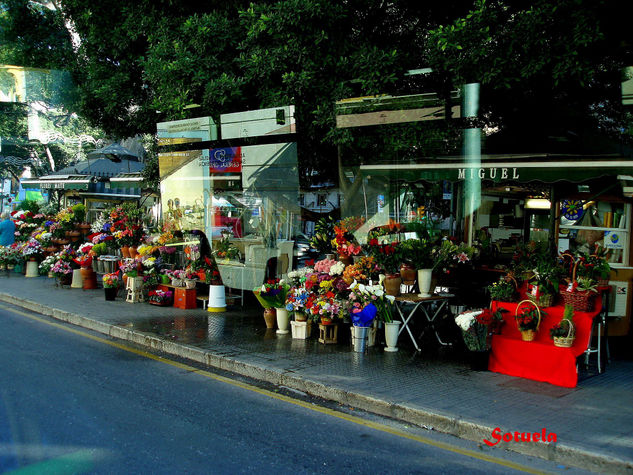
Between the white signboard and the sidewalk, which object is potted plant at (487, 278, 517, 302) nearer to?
the sidewalk

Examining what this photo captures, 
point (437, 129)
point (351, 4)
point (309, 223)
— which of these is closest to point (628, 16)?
point (437, 129)

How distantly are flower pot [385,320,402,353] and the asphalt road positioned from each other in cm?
209

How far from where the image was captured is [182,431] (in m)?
5.04

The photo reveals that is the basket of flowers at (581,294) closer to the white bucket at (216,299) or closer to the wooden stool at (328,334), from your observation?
the wooden stool at (328,334)

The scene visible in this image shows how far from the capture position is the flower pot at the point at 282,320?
897 cm

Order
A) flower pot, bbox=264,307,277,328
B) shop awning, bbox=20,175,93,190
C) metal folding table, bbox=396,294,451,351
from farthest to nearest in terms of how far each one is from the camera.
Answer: shop awning, bbox=20,175,93,190 → flower pot, bbox=264,307,277,328 → metal folding table, bbox=396,294,451,351

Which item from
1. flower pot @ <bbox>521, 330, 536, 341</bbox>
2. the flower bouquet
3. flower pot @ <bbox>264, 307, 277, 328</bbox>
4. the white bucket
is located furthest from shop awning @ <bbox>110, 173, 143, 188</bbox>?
flower pot @ <bbox>521, 330, 536, 341</bbox>

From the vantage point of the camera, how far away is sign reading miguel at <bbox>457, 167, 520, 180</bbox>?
876 cm

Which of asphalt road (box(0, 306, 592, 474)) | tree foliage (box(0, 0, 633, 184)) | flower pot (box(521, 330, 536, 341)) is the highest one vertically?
tree foliage (box(0, 0, 633, 184))

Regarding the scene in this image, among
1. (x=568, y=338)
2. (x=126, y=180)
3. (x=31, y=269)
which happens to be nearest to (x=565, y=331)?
(x=568, y=338)

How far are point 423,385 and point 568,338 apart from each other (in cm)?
166

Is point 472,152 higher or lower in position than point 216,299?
higher

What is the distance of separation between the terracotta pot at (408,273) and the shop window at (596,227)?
9.42ft
